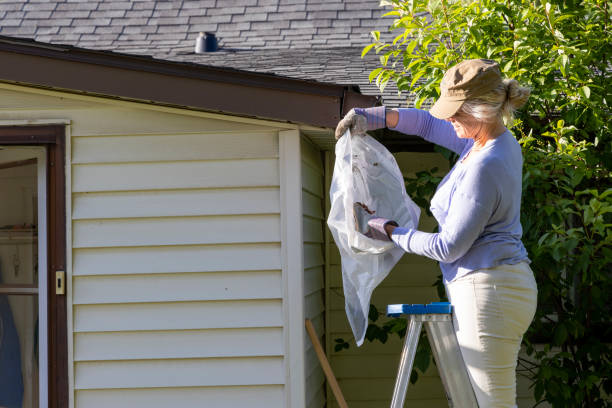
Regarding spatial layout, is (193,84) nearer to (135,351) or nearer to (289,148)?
(289,148)

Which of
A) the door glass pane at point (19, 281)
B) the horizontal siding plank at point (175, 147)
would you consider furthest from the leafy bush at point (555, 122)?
the door glass pane at point (19, 281)

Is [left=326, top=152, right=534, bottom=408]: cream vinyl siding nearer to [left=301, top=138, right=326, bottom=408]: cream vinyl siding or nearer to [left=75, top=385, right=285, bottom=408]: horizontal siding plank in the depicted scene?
[left=301, top=138, right=326, bottom=408]: cream vinyl siding

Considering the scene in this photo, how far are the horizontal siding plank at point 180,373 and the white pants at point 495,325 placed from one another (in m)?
1.48

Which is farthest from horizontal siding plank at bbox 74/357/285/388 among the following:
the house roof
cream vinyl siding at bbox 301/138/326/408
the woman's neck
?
the house roof

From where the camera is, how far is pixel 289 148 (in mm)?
3902

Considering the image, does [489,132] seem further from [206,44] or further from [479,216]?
[206,44]

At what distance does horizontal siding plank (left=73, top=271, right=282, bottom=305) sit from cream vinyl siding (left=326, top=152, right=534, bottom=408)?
1.64m

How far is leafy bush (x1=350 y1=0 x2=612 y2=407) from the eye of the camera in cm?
395

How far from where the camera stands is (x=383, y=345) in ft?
18.0

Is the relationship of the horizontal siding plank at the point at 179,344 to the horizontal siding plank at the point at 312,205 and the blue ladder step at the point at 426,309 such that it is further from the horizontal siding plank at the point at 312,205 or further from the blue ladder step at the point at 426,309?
the blue ladder step at the point at 426,309

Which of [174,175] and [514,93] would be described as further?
[174,175]

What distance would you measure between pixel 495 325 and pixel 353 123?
0.97 m

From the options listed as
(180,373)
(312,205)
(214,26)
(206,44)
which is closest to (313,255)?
(312,205)

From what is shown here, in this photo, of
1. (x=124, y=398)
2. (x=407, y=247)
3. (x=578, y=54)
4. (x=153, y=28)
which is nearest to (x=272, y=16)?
(x=153, y=28)
